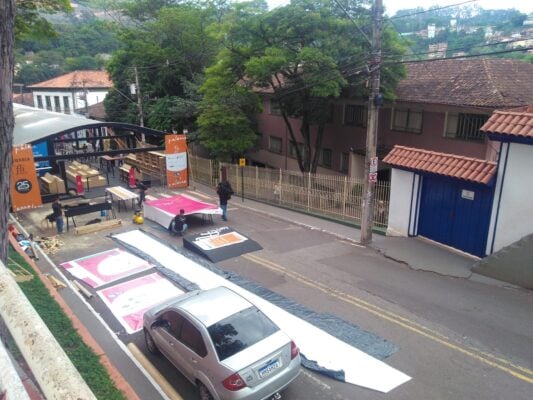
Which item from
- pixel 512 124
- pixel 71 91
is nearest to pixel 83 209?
pixel 512 124

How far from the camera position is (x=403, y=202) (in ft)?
48.9

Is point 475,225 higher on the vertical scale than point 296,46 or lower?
lower

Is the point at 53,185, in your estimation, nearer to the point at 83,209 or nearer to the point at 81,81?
the point at 83,209

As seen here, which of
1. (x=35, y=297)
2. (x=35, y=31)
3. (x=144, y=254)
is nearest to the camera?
(x=35, y=297)

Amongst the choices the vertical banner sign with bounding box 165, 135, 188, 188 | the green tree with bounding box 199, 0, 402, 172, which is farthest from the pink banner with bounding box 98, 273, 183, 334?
the vertical banner sign with bounding box 165, 135, 188, 188

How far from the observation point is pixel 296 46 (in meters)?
23.2

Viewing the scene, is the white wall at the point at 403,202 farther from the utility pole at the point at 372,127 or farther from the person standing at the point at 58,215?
the person standing at the point at 58,215

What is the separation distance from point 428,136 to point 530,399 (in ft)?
59.3

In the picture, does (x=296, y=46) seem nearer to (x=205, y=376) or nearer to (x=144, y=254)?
(x=144, y=254)

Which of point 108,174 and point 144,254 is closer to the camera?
point 144,254

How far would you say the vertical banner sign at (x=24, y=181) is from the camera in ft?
66.8

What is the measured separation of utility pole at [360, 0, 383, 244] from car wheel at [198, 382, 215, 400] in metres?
9.05

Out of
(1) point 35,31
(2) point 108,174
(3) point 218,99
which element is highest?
(1) point 35,31

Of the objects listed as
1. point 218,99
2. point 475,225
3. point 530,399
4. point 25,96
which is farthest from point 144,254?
point 25,96
